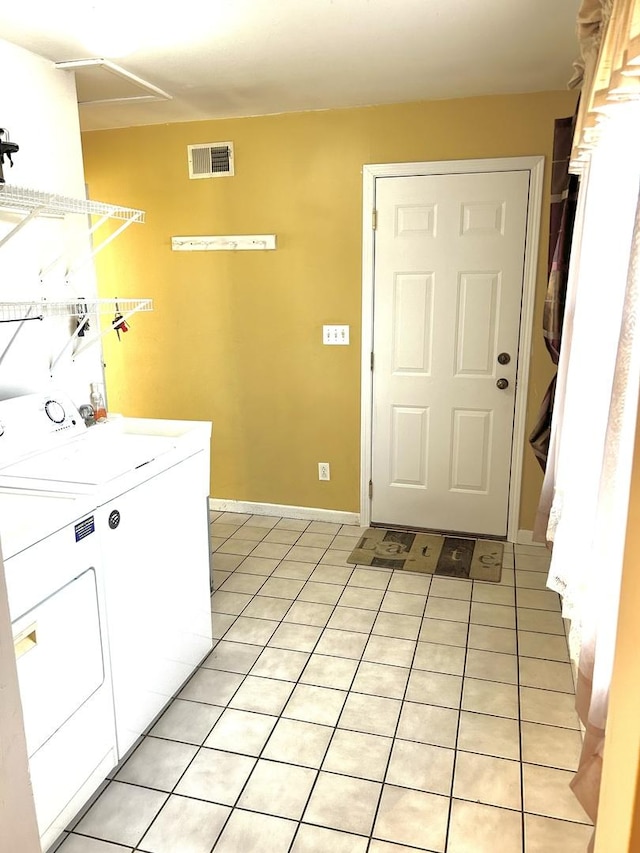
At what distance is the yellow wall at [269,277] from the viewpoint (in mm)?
3277

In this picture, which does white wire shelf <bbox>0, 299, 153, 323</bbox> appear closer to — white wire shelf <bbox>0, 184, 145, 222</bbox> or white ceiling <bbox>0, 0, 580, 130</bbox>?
white wire shelf <bbox>0, 184, 145, 222</bbox>

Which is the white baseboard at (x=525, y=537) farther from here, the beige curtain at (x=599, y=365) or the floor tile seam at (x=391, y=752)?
the beige curtain at (x=599, y=365)

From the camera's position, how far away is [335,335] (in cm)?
360

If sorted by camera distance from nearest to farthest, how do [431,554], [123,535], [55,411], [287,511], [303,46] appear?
[123,535] < [55,411] < [303,46] < [431,554] < [287,511]

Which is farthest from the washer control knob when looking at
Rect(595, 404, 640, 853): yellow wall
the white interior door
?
Rect(595, 404, 640, 853): yellow wall

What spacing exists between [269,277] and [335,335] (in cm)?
52

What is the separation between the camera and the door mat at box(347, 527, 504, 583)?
326 cm

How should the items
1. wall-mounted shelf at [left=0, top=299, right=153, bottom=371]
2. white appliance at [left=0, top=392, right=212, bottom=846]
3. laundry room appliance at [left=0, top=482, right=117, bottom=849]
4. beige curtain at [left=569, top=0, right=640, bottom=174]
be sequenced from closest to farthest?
1. beige curtain at [left=569, top=0, right=640, bottom=174]
2. laundry room appliance at [left=0, top=482, right=117, bottom=849]
3. white appliance at [left=0, top=392, right=212, bottom=846]
4. wall-mounted shelf at [left=0, top=299, right=153, bottom=371]

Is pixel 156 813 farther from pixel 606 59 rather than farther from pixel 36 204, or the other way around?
pixel 606 59

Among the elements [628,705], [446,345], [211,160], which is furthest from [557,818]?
[211,160]

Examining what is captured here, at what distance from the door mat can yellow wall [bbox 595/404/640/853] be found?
219 cm

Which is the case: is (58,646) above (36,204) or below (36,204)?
below

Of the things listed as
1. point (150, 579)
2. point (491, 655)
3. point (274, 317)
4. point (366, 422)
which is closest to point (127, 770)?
point (150, 579)

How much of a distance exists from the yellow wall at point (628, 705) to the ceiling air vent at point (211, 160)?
3.16 m
